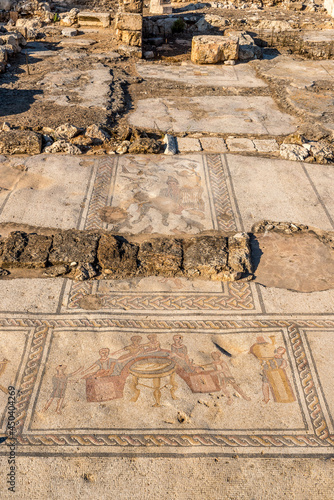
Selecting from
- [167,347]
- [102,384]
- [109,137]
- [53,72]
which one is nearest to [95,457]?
[102,384]

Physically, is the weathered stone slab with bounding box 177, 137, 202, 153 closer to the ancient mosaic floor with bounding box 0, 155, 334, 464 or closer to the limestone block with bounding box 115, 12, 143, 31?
the ancient mosaic floor with bounding box 0, 155, 334, 464

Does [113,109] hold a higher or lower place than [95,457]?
higher

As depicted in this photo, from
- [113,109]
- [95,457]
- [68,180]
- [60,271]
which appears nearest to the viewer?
[95,457]

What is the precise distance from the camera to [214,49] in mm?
9594

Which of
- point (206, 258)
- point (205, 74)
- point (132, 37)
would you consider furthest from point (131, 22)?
point (206, 258)

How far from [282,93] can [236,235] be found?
4880 mm

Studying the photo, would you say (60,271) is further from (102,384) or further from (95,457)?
(95,457)

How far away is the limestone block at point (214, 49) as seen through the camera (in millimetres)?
9586

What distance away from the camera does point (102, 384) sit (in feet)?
10.0

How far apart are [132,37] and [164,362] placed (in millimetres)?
9284

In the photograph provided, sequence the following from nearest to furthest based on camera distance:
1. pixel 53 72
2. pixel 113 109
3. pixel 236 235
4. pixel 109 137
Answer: pixel 236 235 < pixel 109 137 < pixel 113 109 < pixel 53 72

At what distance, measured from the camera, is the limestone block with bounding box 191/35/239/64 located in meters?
9.59

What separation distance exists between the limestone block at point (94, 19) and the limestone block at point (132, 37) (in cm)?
211

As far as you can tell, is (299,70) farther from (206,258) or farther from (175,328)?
(175,328)
